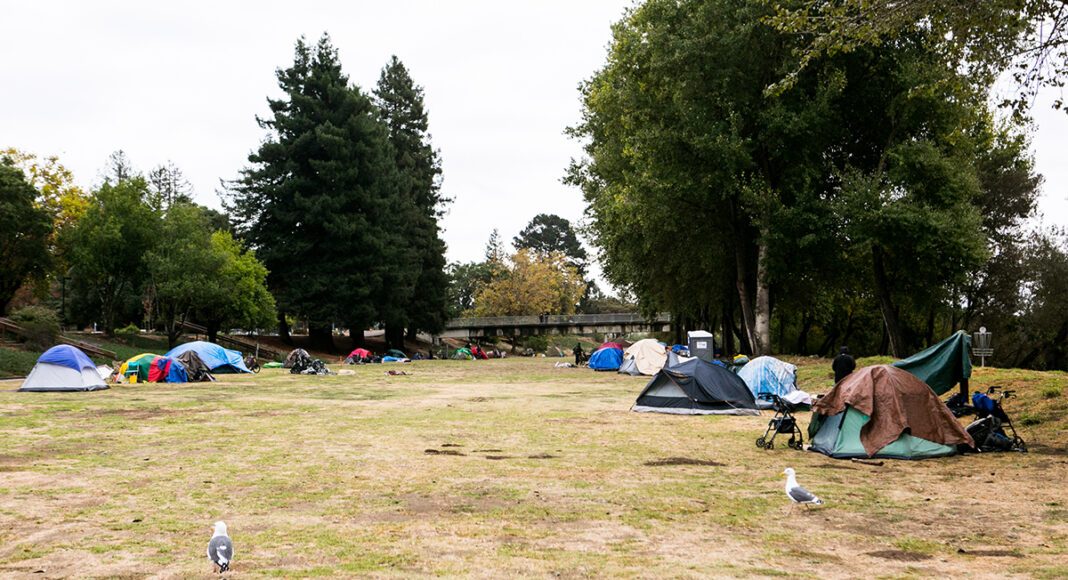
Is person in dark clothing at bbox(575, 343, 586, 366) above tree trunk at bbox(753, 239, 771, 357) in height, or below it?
below

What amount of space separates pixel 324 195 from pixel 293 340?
15.9 m

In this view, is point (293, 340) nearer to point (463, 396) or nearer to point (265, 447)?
point (463, 396)

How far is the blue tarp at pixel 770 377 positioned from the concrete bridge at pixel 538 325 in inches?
2135

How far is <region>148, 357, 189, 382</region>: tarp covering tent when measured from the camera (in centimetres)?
2858

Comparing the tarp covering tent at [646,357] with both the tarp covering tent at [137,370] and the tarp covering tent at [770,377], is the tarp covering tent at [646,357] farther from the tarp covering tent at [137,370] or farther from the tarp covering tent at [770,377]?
the tarp covering tent at [137,370]

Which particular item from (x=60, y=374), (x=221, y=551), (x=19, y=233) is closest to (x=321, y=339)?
(x=19, y=233)

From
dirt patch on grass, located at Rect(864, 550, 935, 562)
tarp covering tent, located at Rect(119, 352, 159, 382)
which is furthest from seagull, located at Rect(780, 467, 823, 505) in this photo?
tarp covering tent, located at Rect(119, 352, 159, 382)

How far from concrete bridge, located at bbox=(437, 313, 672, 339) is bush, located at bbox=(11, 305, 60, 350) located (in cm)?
4054

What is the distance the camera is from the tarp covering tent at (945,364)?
49.3ft

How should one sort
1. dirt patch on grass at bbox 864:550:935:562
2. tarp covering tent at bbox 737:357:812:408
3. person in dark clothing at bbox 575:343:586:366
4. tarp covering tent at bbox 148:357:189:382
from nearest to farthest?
dirt patch on grass at bbox 864:550:935:562 < tarp covering tent at bbox 737:357:812:408 < tarp covering tent at bbox 148:357:189:382 < person in dark clothing at bbox 575:343:586:366

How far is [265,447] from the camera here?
11977 millimetres

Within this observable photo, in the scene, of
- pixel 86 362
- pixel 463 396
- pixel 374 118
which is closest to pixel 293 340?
pixel 374 118

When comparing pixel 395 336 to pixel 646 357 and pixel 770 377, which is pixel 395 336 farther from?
pixel 770 377

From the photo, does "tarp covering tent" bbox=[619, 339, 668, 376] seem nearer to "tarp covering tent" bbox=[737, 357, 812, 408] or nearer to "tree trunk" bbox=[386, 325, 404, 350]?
"tarp covering tent" bbox=[737, 357, 812, 408]
